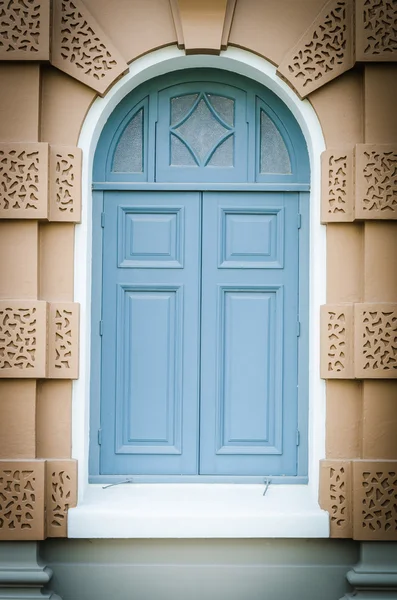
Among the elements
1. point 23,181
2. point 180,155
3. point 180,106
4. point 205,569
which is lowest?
point 205,569

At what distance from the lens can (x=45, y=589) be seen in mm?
4457

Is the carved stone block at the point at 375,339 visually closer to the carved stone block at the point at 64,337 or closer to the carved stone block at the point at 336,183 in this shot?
the carved stone block at the point at 336,183

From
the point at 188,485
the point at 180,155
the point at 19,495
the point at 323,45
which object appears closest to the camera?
the point at 19,495

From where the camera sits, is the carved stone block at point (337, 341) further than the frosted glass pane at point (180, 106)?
No

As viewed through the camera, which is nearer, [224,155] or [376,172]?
[376,172]

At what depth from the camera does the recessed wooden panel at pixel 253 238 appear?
479 centimetres

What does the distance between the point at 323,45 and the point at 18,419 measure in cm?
295

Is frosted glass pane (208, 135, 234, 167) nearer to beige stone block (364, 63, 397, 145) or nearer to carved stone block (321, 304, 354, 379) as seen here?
beige stone block (364, 63, 397, 145)

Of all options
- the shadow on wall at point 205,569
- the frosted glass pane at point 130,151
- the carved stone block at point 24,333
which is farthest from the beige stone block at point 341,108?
the shadow on wall at point 205,569

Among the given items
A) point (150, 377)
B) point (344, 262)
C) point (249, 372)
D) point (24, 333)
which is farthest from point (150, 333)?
point (344, 262)

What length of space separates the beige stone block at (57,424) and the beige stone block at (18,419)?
7 cm

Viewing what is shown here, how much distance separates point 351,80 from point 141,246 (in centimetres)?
169

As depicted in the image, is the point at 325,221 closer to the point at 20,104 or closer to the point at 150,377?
the point at 150,377

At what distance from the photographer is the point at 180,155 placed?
482 cm
